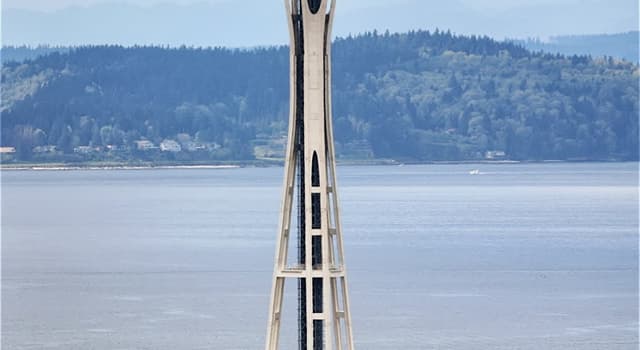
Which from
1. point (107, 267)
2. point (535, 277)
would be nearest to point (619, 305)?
point (535, 277)

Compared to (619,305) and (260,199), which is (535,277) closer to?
(619,305)

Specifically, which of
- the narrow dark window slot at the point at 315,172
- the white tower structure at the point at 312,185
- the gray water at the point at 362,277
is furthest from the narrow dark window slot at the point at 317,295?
the gray water at the point at 362,277

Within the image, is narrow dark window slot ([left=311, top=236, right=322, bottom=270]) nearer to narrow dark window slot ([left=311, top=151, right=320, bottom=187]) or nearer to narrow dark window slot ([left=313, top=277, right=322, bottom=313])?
narrow dark window slot ([left=313, top=277, right=322, bottom=313])

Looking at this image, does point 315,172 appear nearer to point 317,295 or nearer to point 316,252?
point 316,252

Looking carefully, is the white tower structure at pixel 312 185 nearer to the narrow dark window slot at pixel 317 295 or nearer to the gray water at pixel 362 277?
the narrow dark window slot at pixel 317 295

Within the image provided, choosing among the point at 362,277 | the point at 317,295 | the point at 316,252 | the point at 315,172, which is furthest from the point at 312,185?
the point at 362,277
